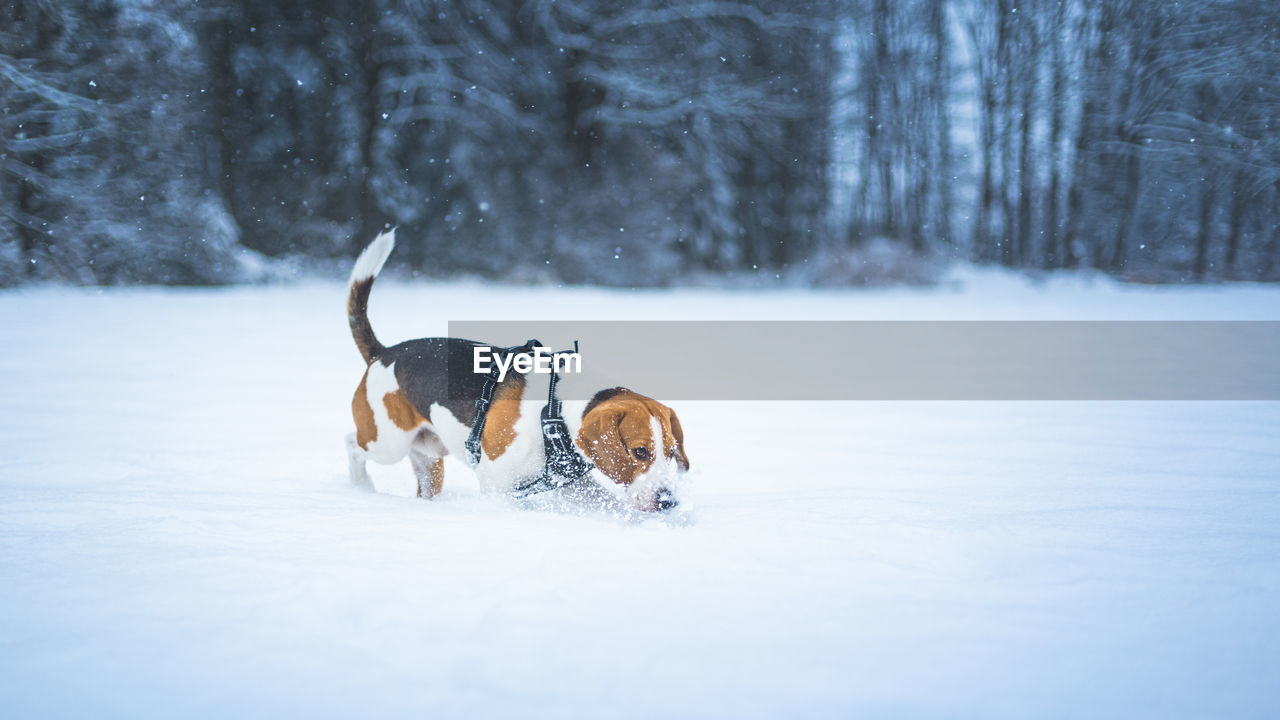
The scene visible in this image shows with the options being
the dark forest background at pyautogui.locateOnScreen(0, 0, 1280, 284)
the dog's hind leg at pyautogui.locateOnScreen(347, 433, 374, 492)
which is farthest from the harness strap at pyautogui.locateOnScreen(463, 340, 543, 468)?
the dark forest background at pyautogui.locateOnScreen(0, 0, 1280, 284)

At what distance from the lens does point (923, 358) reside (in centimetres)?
686

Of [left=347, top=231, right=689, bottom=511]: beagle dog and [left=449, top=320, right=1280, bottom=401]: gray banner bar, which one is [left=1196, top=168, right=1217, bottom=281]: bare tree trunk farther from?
[left=347, top=231, right=689, bottom=511]: beagle dog

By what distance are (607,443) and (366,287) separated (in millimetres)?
1536

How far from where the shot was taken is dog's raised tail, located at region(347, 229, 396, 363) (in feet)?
10.1

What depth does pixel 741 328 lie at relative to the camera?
352 inches

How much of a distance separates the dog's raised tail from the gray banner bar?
43.6 inches

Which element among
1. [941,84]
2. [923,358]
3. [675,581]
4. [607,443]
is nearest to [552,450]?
[607,443]

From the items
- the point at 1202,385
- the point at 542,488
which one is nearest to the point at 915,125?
the point at 1202,385

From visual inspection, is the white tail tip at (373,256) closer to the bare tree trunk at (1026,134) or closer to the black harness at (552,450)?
the black harness at (552,450)

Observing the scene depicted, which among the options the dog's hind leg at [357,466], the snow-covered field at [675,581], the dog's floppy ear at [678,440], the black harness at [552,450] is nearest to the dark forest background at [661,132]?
the snow-covered field at [675,581]

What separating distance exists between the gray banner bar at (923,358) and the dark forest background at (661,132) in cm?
578

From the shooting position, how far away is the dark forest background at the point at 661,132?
41.2ft

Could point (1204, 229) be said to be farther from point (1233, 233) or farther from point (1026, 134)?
point (1026, 134)

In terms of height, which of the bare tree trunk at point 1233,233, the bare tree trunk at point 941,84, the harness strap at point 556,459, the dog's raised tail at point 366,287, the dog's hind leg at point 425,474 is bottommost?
the bare tree trunk at point 1233,233
